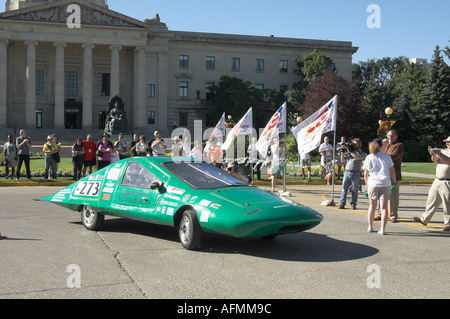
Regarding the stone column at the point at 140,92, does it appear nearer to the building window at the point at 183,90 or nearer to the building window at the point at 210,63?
the building window at the point at 183,90

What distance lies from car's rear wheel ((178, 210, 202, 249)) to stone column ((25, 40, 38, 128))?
66.5 m

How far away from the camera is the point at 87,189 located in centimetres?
1024

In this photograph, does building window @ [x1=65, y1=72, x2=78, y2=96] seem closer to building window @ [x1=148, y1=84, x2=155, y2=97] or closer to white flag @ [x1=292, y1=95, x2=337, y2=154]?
building window @ [x1=148, y1=84, x2=155, y2=97]

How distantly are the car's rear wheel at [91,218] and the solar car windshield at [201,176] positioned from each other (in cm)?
173

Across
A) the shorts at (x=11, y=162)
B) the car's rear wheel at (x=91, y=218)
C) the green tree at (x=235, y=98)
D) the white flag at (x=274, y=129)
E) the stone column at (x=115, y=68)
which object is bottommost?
the car's rear wheel at (x=91, y=218)

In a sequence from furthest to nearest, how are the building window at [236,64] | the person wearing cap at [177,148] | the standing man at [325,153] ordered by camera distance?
the building window at [236,64], the standing man at [325,153], the person wearing cap at [177,148]

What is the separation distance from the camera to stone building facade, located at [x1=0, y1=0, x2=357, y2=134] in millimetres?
70500

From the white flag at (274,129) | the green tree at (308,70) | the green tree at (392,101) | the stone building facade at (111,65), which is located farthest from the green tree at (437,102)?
the white flag at (274,129)

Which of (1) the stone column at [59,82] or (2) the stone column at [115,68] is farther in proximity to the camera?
(2) the stone column at [115,68]

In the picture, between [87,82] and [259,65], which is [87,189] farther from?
[259,65]

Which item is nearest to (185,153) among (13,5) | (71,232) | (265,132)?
(265,132)

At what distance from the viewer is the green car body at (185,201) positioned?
26.0 ft

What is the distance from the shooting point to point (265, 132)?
19.0 meters
